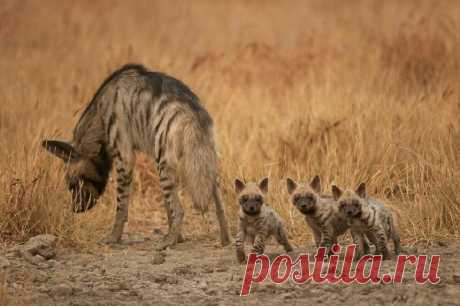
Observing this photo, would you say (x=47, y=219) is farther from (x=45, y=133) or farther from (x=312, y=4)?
(x=312, y=4)

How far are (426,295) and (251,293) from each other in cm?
106

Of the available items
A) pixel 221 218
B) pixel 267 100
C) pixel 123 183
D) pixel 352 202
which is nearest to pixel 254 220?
pixel 352 202

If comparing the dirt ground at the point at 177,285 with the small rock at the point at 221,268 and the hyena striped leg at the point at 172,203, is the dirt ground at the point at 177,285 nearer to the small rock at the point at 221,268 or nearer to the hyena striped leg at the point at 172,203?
the small rock at the point at 221,268

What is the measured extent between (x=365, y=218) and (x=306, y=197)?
0.44m

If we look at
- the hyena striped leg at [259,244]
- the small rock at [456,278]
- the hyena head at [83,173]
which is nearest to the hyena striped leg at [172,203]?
the hyena head at [83,173]

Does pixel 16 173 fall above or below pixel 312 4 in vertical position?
below

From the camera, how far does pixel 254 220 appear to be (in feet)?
22.9

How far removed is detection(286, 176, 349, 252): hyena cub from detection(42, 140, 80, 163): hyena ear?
2561 mm

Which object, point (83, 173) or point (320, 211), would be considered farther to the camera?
point (83, 173)

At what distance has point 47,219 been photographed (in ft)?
25.1

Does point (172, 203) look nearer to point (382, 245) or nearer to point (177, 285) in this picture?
point (177, 285)

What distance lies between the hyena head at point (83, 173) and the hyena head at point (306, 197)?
244 centimetres

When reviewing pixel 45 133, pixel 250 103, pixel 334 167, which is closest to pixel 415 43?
pixel 250 103

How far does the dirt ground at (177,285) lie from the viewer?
583 cm
